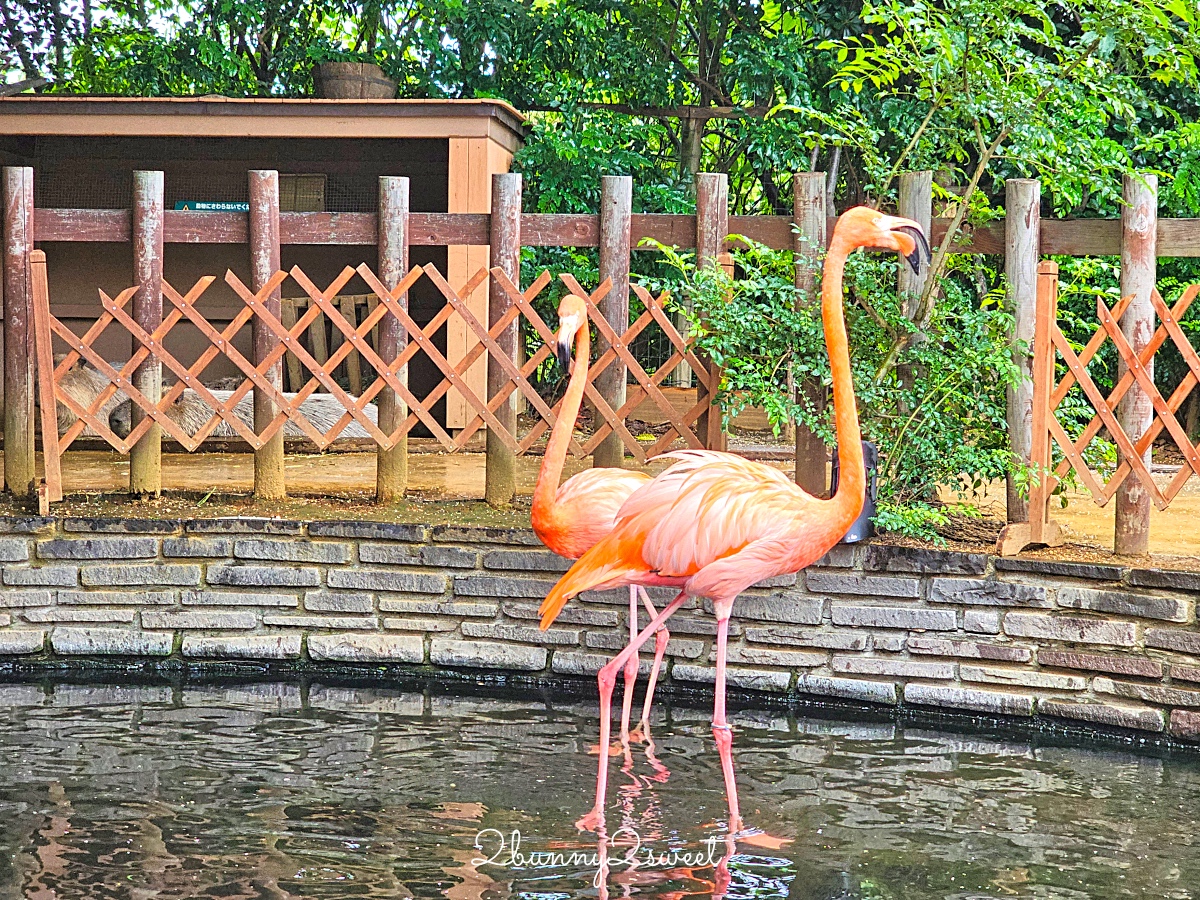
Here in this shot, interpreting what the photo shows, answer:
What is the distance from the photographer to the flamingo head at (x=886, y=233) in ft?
11.8

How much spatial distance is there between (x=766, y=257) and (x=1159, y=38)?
5.69 feet

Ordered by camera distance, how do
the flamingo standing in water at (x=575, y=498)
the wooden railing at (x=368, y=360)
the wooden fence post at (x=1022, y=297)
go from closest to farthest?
1. the flamingo standing in water at (x=575, y=498)
2. the wooden fence post at (x=1022, y=297)
3. the wooden railing at (x=368, y=360)

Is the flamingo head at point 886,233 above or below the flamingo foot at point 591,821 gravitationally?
above

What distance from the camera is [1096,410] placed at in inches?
196

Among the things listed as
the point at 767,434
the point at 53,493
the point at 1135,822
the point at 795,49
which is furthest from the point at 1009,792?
the point at 795,49

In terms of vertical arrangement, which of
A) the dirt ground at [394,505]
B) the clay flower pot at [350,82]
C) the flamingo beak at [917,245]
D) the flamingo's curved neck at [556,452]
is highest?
the clay flower pot at [350,82]

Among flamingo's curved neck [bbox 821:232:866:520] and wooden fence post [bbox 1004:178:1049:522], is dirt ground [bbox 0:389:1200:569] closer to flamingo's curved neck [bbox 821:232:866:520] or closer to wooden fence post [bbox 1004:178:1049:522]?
wooden fence post [bbox 1004:178:1049:522]

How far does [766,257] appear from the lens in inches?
211

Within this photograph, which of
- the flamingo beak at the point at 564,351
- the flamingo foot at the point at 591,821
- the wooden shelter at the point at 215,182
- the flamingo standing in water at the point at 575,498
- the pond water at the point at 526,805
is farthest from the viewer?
the wooden shelter at the point at 215,182

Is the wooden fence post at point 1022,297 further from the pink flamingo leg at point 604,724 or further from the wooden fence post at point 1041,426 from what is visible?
the pink flamingo leg at point 604,724

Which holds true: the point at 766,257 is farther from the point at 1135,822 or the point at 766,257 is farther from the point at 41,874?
the point at 41,874

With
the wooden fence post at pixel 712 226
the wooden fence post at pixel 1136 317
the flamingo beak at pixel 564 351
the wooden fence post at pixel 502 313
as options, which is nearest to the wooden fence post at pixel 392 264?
the wooden fence post at pixel 502 313

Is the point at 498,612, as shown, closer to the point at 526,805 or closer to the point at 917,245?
the point at 526,805

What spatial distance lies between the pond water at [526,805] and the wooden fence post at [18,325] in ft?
3.95
